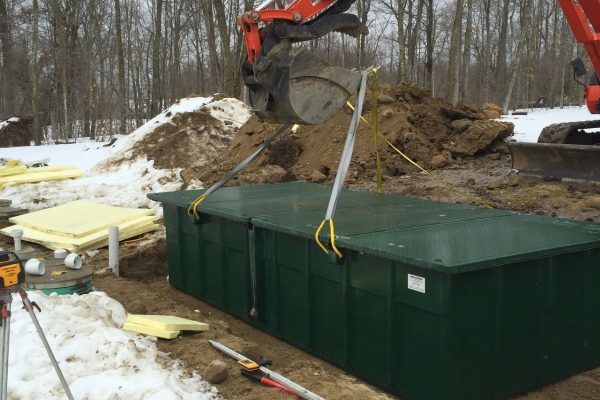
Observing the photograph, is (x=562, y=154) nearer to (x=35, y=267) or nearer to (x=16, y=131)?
(x=35, y=267)

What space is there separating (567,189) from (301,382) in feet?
19.2

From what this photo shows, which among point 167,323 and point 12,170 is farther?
point 12,170

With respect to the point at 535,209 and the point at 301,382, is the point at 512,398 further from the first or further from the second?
the point at 535,209

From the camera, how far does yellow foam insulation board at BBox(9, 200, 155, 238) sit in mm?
9914

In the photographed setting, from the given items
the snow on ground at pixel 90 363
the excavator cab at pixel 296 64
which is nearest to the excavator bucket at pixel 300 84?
the excavator cab at pixel 296 64

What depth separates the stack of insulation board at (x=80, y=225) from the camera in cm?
964

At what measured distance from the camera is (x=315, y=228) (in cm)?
524

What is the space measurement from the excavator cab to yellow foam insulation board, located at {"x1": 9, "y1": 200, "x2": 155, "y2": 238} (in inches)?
214

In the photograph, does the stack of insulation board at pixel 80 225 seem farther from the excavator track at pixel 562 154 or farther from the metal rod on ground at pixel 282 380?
the excavator track at pixel 562 154

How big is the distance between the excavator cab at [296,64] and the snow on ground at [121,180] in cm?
822

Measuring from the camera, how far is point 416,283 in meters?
4.29

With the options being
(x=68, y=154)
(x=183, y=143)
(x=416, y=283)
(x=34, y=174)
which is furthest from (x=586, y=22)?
(x=68, y=154)

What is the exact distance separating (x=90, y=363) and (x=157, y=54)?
82.0ft

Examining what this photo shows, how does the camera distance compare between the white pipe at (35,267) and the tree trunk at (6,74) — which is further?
the tree trunk at (6,74)
